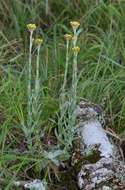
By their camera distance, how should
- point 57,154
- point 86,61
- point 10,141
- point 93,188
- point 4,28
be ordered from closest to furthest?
point 93,188
point 57,154
point 10,141
point 86,61
point 4,28

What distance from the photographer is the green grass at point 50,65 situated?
2361mm

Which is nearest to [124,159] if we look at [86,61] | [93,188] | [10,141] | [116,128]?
[116,128]

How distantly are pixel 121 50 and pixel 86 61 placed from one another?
228 millimetres

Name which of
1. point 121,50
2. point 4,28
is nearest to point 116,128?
point 121,50

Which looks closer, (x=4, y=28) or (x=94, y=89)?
(x=94, y=89)

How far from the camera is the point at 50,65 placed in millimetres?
2992

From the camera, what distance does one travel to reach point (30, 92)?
7.91 feet

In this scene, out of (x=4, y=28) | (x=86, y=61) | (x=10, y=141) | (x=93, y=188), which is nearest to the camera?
(x=93, y=188)

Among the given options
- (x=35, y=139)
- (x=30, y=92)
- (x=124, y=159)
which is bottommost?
(x=124, y=159)

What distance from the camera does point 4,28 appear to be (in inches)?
133

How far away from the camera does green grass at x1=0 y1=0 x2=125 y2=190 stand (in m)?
2.36

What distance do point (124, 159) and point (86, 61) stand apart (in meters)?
0.74

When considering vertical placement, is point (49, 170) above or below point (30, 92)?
below

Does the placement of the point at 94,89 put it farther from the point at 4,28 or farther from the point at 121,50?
the point at 4,28
